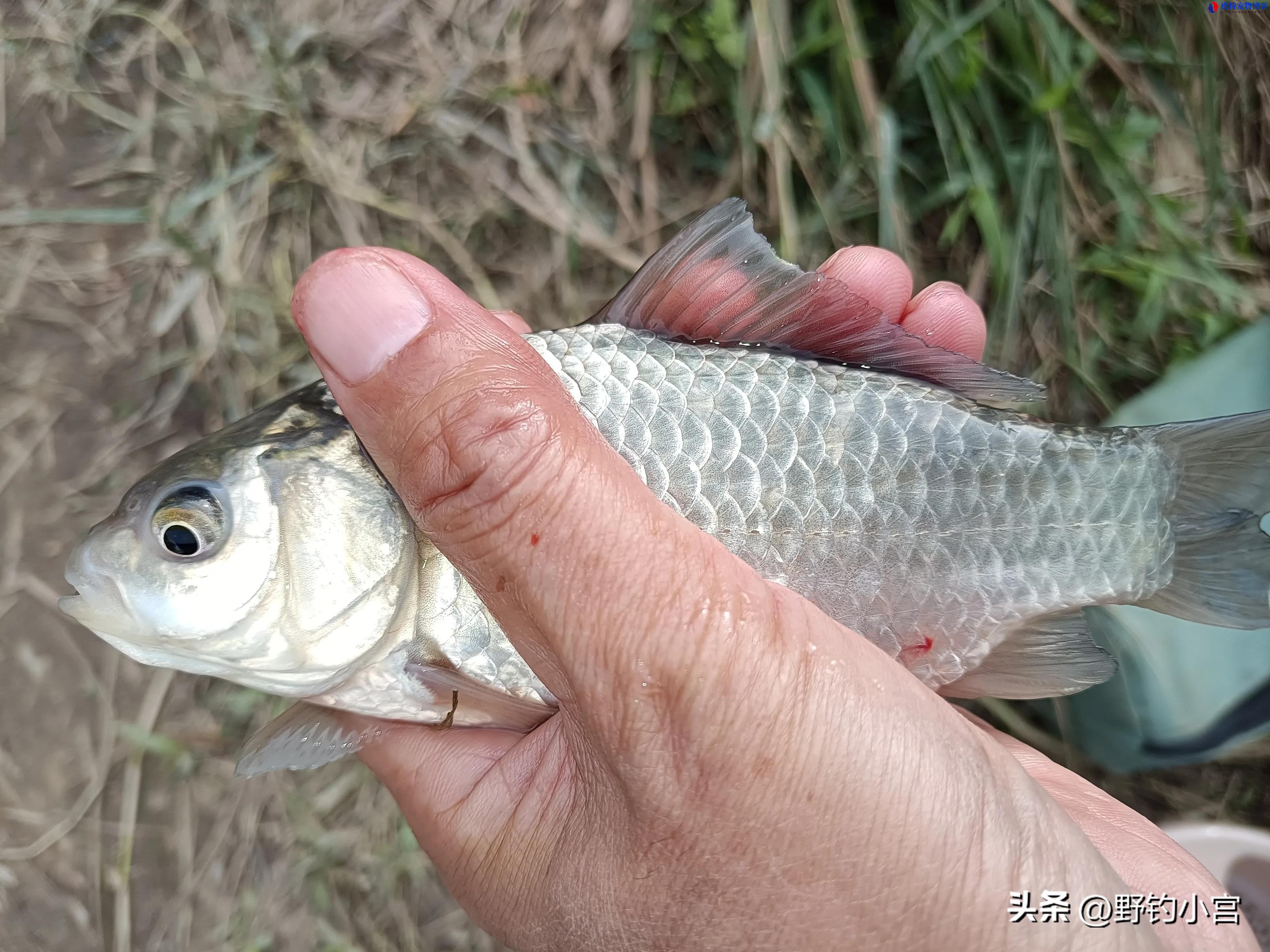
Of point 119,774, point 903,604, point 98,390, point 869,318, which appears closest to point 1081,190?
point 869,318

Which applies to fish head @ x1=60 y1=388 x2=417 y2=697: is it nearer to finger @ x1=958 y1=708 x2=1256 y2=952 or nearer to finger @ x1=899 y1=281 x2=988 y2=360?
finger @ x1=958 y1=708 x2=1256 y2=952

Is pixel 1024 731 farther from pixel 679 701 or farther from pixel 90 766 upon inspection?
pixel 90 766

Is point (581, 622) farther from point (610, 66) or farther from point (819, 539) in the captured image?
point (610, 66)

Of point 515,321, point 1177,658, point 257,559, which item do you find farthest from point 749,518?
point 1177,658

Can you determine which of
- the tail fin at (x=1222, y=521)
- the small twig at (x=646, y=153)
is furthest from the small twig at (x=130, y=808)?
the tail fin at (x=1222, y=521)

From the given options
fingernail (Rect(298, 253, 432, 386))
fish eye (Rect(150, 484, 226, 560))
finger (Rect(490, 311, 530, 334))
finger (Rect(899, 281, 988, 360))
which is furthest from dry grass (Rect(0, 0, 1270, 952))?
fingernail (Rect(298, 253, 432, 386))

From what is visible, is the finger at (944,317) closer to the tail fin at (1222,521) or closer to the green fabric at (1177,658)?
the tail fin at (1222,521)
